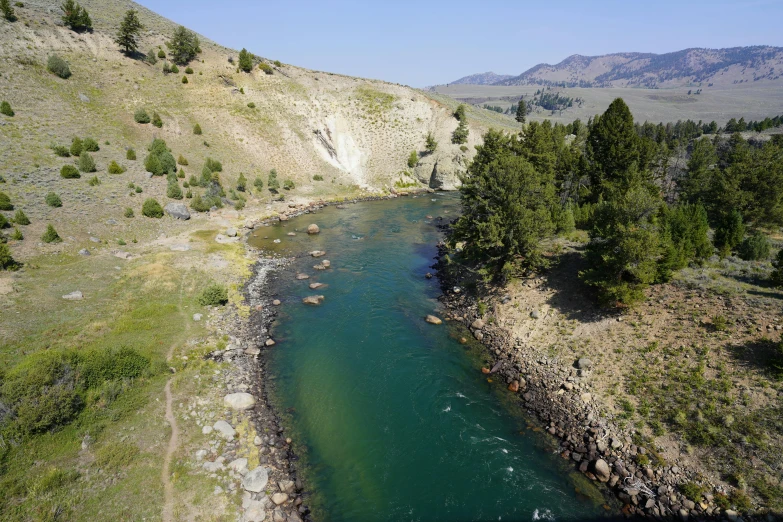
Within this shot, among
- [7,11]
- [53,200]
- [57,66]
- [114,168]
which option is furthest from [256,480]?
[7,11]

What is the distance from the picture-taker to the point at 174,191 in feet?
172

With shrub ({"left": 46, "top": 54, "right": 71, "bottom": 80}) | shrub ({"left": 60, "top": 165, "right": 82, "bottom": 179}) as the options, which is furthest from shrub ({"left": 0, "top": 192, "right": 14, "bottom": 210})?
shrub ({"left": 46, "top": 54, "right": 71, "bottom": 80})

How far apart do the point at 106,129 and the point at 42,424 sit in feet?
193

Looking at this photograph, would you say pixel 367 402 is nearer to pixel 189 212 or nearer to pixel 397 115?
pixel 189 212

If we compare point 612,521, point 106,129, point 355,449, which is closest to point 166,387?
point 355,449

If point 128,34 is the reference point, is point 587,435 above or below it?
below

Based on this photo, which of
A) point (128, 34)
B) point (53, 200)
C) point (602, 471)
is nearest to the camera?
point (602, 471)

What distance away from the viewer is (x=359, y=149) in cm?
8906

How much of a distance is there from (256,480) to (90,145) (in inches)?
2263

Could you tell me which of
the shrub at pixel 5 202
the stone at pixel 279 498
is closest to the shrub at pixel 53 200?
the shrub at pixel 5 202

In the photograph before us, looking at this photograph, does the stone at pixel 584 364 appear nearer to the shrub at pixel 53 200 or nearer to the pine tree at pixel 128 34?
the shrub at pixel 53 200

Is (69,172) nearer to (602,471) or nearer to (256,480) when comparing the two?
(256,480)

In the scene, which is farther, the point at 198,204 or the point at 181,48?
the point at 181,48

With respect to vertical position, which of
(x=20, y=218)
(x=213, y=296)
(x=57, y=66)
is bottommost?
(x=213, y=296)
